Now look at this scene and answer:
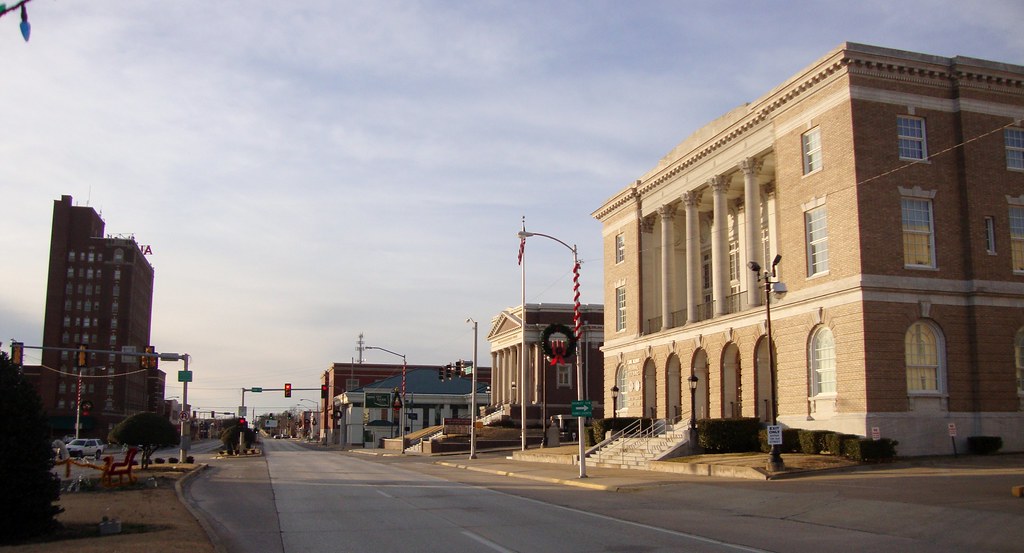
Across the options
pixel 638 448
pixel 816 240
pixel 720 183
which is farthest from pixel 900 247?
pixel 638 448

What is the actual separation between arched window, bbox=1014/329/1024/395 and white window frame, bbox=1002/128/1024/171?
6887 millimetres

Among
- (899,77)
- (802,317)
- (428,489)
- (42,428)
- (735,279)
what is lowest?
(428,489)

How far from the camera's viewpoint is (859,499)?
68.0ft

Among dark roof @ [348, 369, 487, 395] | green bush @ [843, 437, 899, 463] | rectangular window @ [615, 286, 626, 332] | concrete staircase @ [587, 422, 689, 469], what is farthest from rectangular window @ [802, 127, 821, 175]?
dark roof @ [348, 369, 487, 395]

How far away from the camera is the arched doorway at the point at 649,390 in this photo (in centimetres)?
5166

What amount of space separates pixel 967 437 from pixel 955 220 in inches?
336

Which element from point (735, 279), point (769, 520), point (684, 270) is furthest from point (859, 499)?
point (684, 270)

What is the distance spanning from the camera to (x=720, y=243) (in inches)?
1768

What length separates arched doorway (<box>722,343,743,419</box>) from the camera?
43.6 m

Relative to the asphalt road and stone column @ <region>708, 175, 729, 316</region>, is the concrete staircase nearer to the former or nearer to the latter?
stone column @ <region>708, 175, 729, 316</region>

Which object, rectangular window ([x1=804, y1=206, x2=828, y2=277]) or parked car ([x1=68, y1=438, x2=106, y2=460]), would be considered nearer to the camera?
rectangular window ([x1=804, y1=206, x2=828, y2=277])

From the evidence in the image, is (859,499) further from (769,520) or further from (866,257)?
(866,257)

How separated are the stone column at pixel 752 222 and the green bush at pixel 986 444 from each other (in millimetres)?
11683

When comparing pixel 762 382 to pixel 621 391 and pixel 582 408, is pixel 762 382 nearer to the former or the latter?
pixel 582 408
